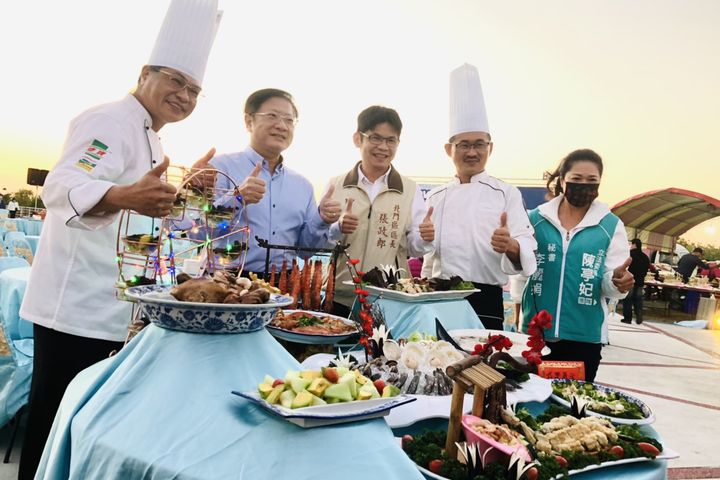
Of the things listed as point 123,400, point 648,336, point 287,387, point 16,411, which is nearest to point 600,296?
point 287,387

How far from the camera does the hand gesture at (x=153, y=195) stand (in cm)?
127

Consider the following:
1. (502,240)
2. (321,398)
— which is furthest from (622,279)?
(321,398)

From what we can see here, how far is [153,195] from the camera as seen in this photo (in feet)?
4.17

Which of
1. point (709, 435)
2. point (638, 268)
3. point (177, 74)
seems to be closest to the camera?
point (177, 74)

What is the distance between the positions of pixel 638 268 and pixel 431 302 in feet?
33.0

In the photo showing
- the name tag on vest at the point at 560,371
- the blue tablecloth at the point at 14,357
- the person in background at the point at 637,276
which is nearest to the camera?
the name tag on vest at the point at 560,371

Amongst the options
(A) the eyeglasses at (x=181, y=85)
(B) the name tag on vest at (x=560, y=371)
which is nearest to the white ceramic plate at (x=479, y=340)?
(B) the name tag on vest at (x=560, y=371)

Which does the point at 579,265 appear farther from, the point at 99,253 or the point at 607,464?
the point at 99,253

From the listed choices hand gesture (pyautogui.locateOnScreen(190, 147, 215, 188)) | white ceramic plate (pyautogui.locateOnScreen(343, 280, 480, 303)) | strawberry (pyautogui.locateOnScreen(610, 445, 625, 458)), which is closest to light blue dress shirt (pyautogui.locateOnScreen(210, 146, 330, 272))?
white ceramic plate (pyautogui.locateOnScreen(343, 280, 480, 303))

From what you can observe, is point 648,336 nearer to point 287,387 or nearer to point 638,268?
point 638,268

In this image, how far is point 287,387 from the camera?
107 cm

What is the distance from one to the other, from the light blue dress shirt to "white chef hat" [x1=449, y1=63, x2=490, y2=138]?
127 centimetres

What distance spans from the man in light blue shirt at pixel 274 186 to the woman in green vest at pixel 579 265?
1350 millimetres

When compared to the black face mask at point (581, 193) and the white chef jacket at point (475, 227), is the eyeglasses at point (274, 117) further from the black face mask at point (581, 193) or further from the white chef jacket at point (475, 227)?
the black face mask at point (581, 193)
